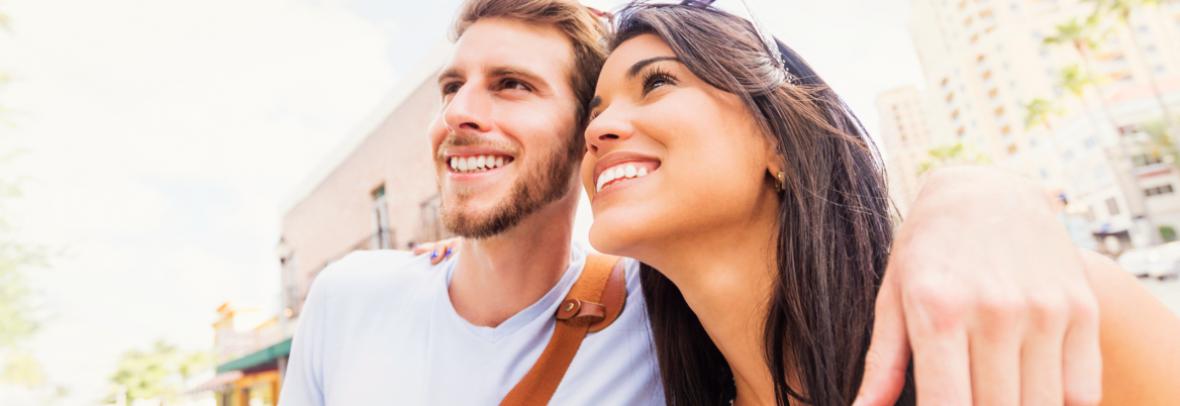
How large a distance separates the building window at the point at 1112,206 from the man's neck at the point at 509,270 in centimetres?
6380

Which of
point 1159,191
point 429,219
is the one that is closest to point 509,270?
point 429,219

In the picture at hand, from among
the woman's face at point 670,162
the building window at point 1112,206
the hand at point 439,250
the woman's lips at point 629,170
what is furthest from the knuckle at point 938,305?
the building window at point 1112,206

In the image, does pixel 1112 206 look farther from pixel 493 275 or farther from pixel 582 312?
pixel 493 275

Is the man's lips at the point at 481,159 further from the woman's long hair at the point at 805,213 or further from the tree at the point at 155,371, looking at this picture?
the tree at the point at 155,371

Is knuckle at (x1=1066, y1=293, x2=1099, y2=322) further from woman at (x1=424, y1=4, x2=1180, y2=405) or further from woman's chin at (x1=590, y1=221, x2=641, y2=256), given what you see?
woman's chin at (x1=590, y1=221, x2=641, y2=256)

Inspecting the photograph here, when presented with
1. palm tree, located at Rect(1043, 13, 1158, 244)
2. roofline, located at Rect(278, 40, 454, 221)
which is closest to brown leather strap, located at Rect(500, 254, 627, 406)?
roofline, located at Rect(278, 40, 454, 221)

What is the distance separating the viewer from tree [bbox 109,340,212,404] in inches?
1587

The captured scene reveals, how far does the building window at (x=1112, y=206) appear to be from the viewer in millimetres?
48219

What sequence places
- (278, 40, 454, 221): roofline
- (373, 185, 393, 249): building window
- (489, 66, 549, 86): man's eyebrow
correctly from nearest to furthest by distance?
(489, 66, 549, 86): man's eyebrow → (278, 40, 454, 221): roofline → (373, 185, 393, 249): building window

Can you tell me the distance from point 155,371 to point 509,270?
174 feet

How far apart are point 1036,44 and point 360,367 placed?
248 ft

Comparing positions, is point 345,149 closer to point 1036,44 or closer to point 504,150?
point 504,150

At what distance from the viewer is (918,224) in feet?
3.45

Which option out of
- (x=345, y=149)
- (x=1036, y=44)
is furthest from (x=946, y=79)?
(x=345, y=149)
